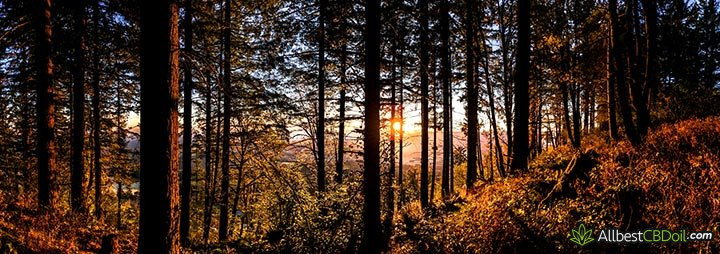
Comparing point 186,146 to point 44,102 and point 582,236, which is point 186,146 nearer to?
point 44,102

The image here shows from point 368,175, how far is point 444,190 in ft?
26.5

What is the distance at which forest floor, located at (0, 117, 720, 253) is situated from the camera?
522cm

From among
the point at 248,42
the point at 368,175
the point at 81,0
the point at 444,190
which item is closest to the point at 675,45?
the point at 444,190

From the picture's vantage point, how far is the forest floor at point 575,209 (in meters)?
5.22

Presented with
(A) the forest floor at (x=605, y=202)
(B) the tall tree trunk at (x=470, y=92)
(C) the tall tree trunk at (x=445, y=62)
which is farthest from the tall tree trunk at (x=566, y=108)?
(A) the forest floor at (x=605, y=202)

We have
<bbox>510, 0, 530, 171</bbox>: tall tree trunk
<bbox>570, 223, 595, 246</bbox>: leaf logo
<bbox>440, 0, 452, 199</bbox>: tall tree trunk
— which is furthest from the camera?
<bbox>440, 0, 452, 199</bbox>: tall tree trunk

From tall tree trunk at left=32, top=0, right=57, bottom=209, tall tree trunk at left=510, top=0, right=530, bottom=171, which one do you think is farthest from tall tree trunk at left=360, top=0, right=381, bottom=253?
tall tree trunk at left=32, top=0, right=57, bottom=209

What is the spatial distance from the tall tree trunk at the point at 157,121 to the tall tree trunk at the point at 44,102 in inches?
217

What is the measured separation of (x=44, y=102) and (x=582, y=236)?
12.1 m

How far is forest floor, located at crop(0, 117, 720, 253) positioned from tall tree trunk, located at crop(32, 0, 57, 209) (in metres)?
0.62

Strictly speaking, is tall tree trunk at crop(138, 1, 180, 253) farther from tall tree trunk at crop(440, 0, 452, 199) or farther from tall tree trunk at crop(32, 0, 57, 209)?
tall tree trunk at crop(440, 0, 452, 199)

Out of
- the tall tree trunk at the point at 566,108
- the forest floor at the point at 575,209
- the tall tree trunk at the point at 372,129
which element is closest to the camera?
the forest floor at the point at 575,209

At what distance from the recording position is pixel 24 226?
6730 millimetres

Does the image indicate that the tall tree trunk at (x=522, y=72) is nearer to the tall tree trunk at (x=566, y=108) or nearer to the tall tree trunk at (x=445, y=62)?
the tall tree trunk at (x=445, y=62)
